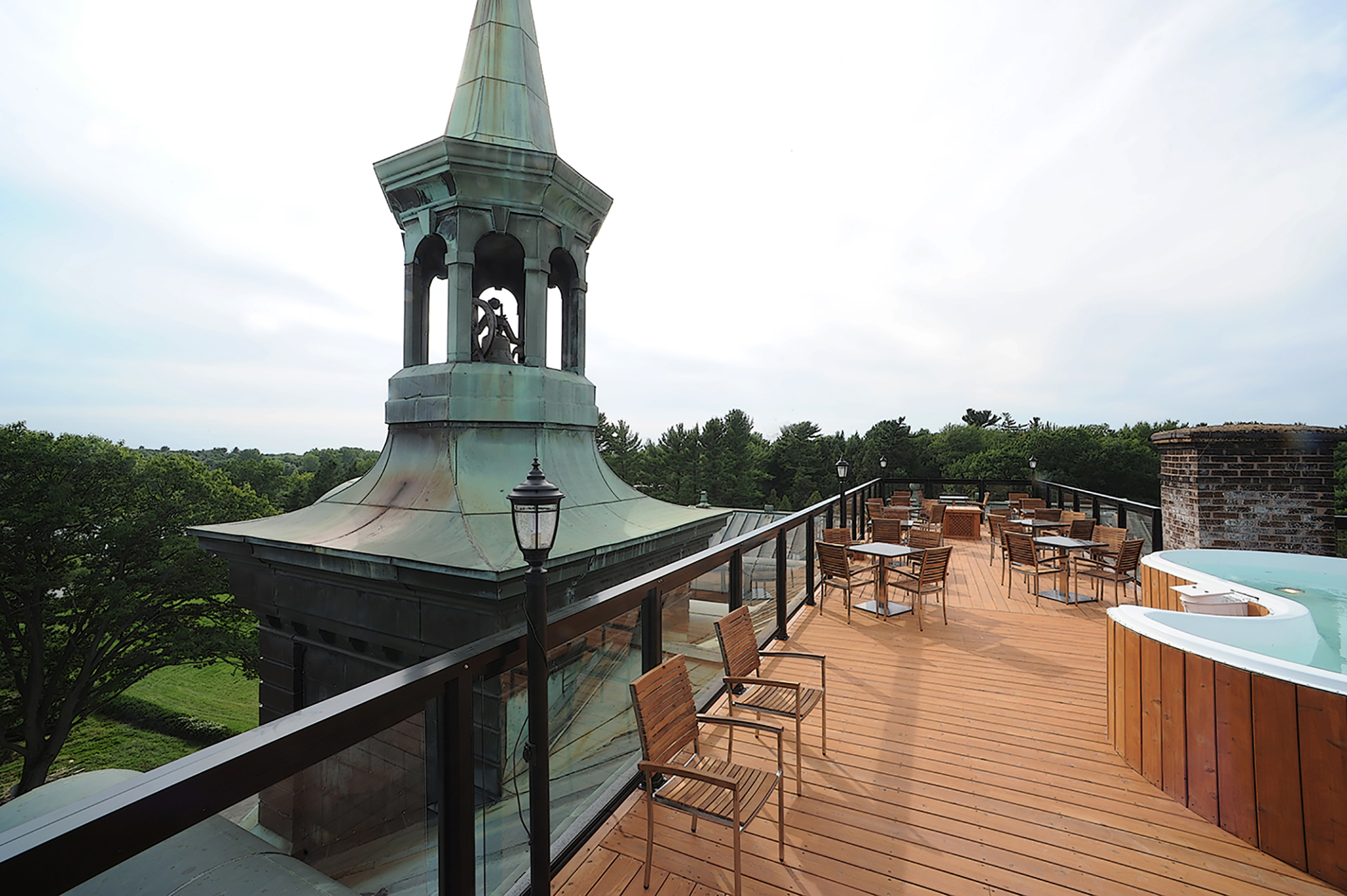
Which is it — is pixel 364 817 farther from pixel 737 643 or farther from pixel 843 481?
pixel 843 481

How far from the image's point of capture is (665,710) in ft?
8.23

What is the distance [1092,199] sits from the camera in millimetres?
9352

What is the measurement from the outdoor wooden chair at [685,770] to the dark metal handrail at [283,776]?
0.42 m

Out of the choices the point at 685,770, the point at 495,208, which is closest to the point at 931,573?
the point at 685,770

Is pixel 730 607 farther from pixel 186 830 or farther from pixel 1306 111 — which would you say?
pixel 1306 111

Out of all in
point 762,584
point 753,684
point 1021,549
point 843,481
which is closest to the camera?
point 753,684

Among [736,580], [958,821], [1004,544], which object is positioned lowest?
[958,821]

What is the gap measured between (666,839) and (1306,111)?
10846 millimetres

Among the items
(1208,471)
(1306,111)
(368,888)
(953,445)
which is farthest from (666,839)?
(953,445)

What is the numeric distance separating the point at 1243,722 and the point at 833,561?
361 cm

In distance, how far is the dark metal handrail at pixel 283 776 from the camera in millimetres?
921

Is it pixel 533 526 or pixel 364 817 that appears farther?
pixel 533 526

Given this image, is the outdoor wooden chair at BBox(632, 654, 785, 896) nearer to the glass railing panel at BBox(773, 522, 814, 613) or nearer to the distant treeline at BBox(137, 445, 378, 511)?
the glass railing panel at BBox(773, 522, 814, 613)

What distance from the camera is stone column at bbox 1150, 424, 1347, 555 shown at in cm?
534
